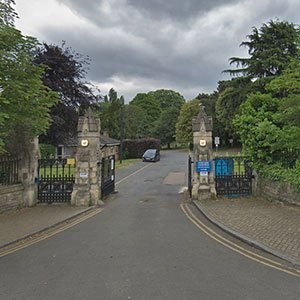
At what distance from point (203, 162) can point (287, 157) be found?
3.50 metres

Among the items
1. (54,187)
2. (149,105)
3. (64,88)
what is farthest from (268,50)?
(149,105)

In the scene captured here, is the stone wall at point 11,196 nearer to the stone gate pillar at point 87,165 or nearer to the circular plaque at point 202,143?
the stone gate pillar at point 87,165

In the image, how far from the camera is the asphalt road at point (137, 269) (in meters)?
5.52

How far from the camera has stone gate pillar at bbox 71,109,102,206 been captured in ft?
51.9

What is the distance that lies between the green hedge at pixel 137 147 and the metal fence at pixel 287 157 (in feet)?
146

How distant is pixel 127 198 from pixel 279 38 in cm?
3329


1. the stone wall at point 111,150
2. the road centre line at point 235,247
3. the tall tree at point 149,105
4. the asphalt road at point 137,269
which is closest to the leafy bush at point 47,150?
the stone wall at point 111,150

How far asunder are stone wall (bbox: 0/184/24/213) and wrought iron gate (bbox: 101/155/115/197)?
3.91 m

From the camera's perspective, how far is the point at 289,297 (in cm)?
529

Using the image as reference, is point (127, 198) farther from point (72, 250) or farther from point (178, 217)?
point (72, 250)

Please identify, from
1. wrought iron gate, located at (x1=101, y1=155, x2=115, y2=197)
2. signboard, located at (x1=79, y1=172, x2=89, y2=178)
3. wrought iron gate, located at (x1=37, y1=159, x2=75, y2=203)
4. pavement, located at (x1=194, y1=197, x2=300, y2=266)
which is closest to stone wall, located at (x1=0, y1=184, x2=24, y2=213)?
wrought iron gate, located at (x1=37, y1=159, x2=75, y2=203)

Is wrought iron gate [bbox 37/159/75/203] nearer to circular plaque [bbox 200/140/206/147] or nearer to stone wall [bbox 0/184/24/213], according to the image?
stone wall [bbox 0/184/24/213]

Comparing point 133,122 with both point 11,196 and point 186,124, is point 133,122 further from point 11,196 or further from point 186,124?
point 11,196

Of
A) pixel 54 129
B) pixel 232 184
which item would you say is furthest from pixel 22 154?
pixel 54 129
